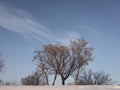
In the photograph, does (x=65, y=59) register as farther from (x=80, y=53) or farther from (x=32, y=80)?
(x=32, y=80)

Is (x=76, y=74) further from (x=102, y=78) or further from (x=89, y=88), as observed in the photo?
(x=89, y=88)

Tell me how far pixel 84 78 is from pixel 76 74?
22.0 m

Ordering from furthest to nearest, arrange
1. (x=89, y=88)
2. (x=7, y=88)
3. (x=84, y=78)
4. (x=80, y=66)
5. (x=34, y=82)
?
1. (x=34, y=82)
2. (x=84, y=78)
3. (x=80, y=66)
4. (x=7, y=88)
5. (x=89, y=88)

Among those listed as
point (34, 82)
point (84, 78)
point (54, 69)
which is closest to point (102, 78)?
point (84, 78)

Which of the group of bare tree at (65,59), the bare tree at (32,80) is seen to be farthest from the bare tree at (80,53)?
the bare tree at (32,80)

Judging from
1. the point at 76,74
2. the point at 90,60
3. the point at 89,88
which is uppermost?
the point at 90,60

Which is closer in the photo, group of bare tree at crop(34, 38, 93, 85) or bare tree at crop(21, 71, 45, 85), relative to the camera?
group of bare tree at crop(34, 38, 93, 85)

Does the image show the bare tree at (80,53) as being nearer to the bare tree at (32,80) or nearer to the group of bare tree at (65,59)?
the group of bare tree at (65,59)

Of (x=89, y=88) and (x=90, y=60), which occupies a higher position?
(x=90, y=60)

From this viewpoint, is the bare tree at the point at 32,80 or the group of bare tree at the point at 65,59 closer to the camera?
the group of bare tree at the point at 65,59

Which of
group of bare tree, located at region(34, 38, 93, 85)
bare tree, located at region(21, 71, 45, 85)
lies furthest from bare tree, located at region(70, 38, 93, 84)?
bare tree, located at region(21, 71, 45, 85)

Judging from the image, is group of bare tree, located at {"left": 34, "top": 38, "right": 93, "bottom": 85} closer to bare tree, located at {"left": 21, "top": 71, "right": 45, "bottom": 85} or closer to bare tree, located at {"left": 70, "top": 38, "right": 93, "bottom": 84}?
bare tree, located at {"left": 70, "top": 38, "right": 93, "bottom": 84}

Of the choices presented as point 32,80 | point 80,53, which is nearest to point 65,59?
point 80,53

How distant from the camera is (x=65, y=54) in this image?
38.5 metres
